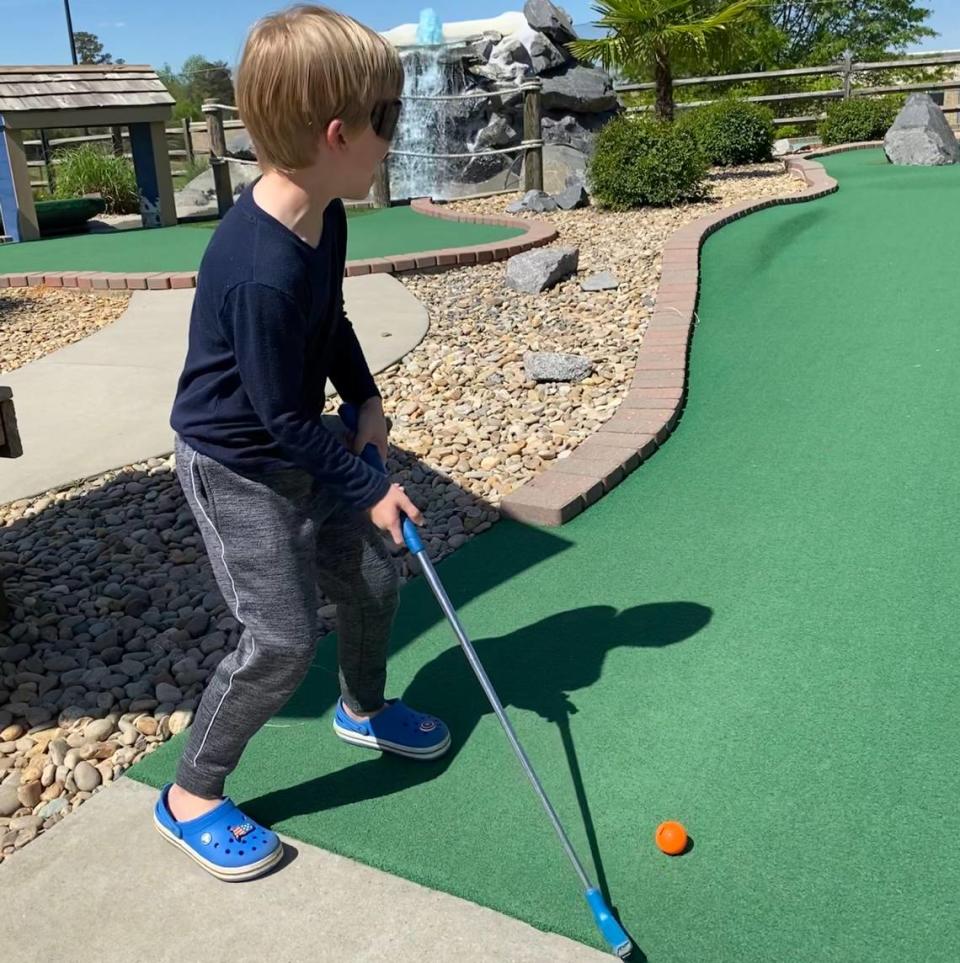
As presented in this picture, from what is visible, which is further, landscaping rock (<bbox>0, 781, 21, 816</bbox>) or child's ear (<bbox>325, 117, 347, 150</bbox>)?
landscaping rock (<bbox>0, 781, 21, 816</bbox>)

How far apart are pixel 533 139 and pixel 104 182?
638 cm

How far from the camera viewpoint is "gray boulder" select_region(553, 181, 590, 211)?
1051 cm

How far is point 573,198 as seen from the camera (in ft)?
34.5

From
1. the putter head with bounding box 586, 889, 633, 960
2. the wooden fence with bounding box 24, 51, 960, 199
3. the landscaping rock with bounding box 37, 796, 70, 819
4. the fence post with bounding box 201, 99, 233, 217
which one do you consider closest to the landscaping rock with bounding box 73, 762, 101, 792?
the landscaping rock with bounding box 37, 796, 70, 819

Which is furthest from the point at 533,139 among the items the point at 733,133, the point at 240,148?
the point at 240,148

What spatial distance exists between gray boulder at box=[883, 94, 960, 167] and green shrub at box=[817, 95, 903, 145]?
257 centimetres

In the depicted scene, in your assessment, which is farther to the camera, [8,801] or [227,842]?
[8,801]

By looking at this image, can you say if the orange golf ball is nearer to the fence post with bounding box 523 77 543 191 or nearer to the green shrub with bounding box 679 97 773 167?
the fence post with bounding box 523 77 543 191

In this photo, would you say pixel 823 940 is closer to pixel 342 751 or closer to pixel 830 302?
pixel 342 751

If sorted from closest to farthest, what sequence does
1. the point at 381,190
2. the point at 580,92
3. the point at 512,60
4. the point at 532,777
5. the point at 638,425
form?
the point at 532,777 → the point at 638,425 → the point at 381,190 → the point at 580,92 → the point at 512,60

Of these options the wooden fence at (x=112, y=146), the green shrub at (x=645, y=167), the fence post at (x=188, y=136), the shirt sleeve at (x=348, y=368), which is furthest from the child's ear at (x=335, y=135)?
the fence post at (x=188, y=136)

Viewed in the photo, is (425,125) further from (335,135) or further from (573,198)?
(335,135)

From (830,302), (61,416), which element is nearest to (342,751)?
(61,416)

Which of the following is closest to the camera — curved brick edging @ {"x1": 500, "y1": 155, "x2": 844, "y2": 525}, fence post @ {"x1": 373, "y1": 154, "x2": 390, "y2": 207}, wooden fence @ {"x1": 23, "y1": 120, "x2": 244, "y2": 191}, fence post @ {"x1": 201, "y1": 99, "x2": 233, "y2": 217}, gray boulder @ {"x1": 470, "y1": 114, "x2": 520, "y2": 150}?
curved brick edging @ {"x1": 500, "y1": 155, "x2": 844, "y2": 525}
